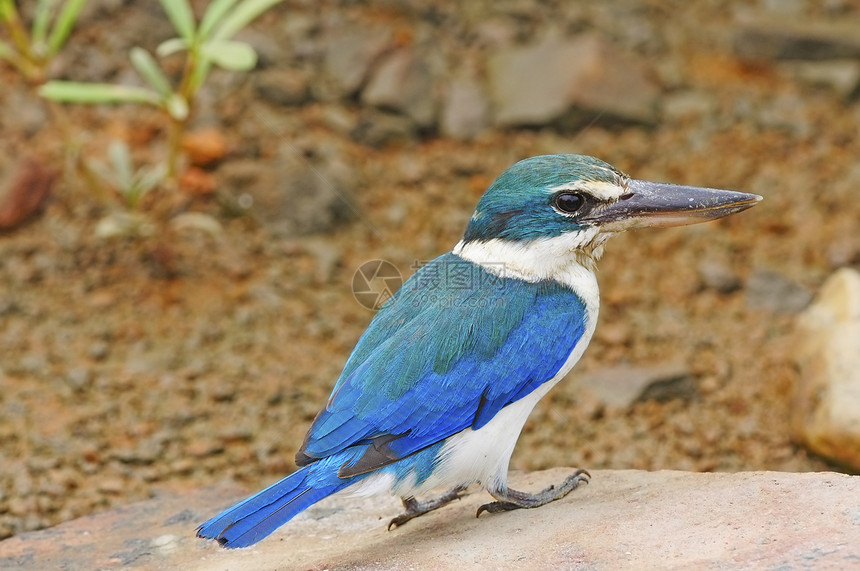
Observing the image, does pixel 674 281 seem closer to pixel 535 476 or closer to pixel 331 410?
pixel 535 476

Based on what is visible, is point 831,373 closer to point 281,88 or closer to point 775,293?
point 775,293

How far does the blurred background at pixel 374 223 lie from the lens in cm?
529

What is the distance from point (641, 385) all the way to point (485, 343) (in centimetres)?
209

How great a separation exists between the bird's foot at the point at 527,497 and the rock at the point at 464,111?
3543mm

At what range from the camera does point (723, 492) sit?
348cm

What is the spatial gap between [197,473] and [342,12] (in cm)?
381

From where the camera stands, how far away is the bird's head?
3814 mm

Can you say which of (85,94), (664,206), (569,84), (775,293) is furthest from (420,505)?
(569,84)

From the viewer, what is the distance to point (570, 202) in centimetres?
383

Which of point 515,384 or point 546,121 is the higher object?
point 546,121

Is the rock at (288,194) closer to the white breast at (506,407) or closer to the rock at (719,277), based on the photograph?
the rock at (719,277)

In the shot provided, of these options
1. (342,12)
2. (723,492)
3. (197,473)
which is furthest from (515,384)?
(342,12)

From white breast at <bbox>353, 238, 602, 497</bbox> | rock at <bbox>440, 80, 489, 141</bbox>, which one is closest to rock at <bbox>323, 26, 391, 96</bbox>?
rock at <bbox>440, 80, 489, 141</bbox>

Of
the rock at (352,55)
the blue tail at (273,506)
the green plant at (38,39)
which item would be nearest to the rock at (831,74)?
the rock at (352,55)
